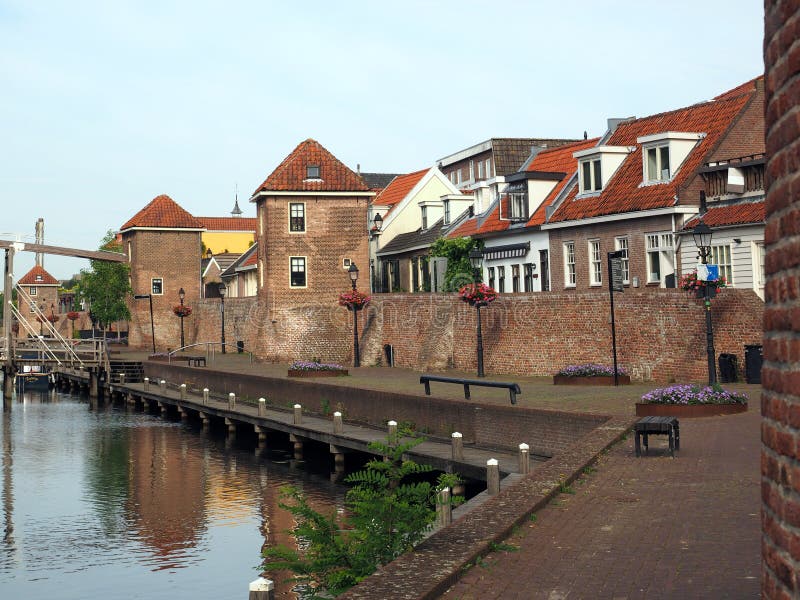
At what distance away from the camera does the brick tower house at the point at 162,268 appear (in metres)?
71.3

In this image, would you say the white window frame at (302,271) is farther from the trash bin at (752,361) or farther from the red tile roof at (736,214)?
the trash bin at (752,361)

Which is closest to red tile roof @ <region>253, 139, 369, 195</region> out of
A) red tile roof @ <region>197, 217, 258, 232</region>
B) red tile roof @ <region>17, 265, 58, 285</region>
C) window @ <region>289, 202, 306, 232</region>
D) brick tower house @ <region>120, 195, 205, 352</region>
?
window @ <region>289, 202, 306, 232</region>

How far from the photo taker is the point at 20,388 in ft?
217

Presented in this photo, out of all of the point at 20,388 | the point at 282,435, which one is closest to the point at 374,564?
the point at 282,435

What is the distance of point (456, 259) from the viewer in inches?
1865

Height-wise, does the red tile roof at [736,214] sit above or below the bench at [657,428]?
above

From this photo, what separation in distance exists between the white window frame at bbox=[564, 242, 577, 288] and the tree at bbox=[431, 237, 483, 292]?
721 cm

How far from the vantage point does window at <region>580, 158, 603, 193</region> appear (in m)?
38.0

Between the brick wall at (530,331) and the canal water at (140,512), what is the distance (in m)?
8.40

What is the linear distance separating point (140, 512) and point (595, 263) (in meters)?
19.7

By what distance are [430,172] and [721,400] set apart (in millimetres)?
41116

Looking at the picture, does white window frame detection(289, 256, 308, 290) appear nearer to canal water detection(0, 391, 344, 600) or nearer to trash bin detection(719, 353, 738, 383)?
canal water detection(0, 391, 344, 600)

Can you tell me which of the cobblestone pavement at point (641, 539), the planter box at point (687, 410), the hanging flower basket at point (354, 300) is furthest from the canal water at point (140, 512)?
the hanging flower basket at point (354, 300)

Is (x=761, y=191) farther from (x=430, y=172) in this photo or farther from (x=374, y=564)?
(x=430, y=172)
